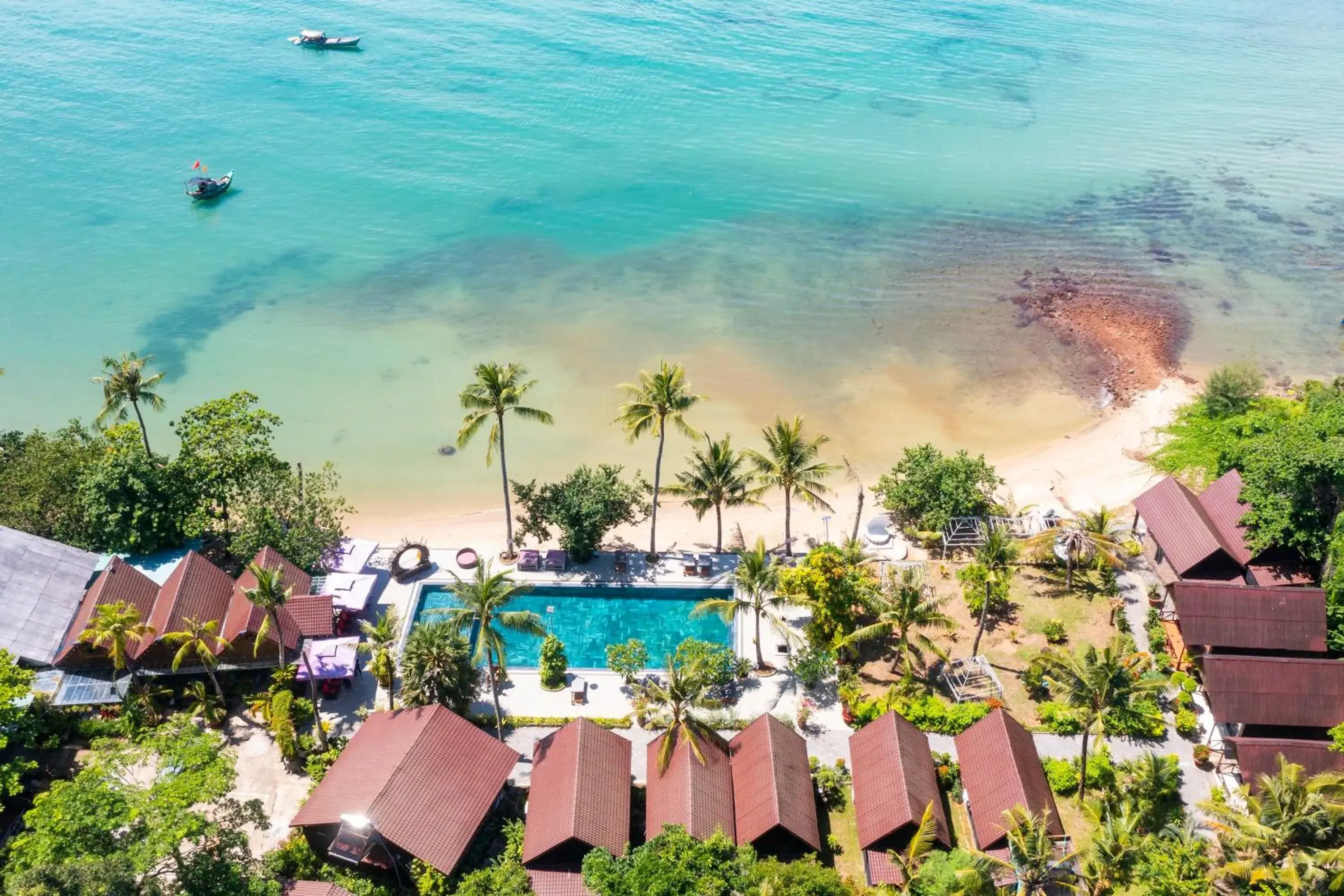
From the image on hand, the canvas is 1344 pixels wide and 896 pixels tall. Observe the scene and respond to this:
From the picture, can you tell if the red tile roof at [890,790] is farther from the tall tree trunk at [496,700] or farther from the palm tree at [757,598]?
the tall tree trunk at [496,700]

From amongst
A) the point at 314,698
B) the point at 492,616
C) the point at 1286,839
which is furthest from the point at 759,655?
the point at 1286,839

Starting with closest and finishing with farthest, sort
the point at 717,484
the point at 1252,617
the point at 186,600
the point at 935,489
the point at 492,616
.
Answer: the point at 492,616, the point at 1252,617, the point at 186,600, the point at 717,484, the point at 935,489

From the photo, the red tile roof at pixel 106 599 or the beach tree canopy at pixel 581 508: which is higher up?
the beach tree canopy at pixel 581 508

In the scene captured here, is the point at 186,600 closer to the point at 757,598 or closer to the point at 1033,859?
the point at 757,598

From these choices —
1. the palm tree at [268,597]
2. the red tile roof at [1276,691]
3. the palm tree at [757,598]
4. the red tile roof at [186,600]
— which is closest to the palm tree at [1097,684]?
the red tile roof at [1276,691]

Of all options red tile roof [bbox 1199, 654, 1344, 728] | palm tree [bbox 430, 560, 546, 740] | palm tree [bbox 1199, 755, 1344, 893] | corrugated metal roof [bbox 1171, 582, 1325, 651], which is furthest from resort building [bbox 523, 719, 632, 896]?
corrugated metal roof [bbox 1171, 582, 1325, 651]

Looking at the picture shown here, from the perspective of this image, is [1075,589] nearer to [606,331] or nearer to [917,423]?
[917,423]
